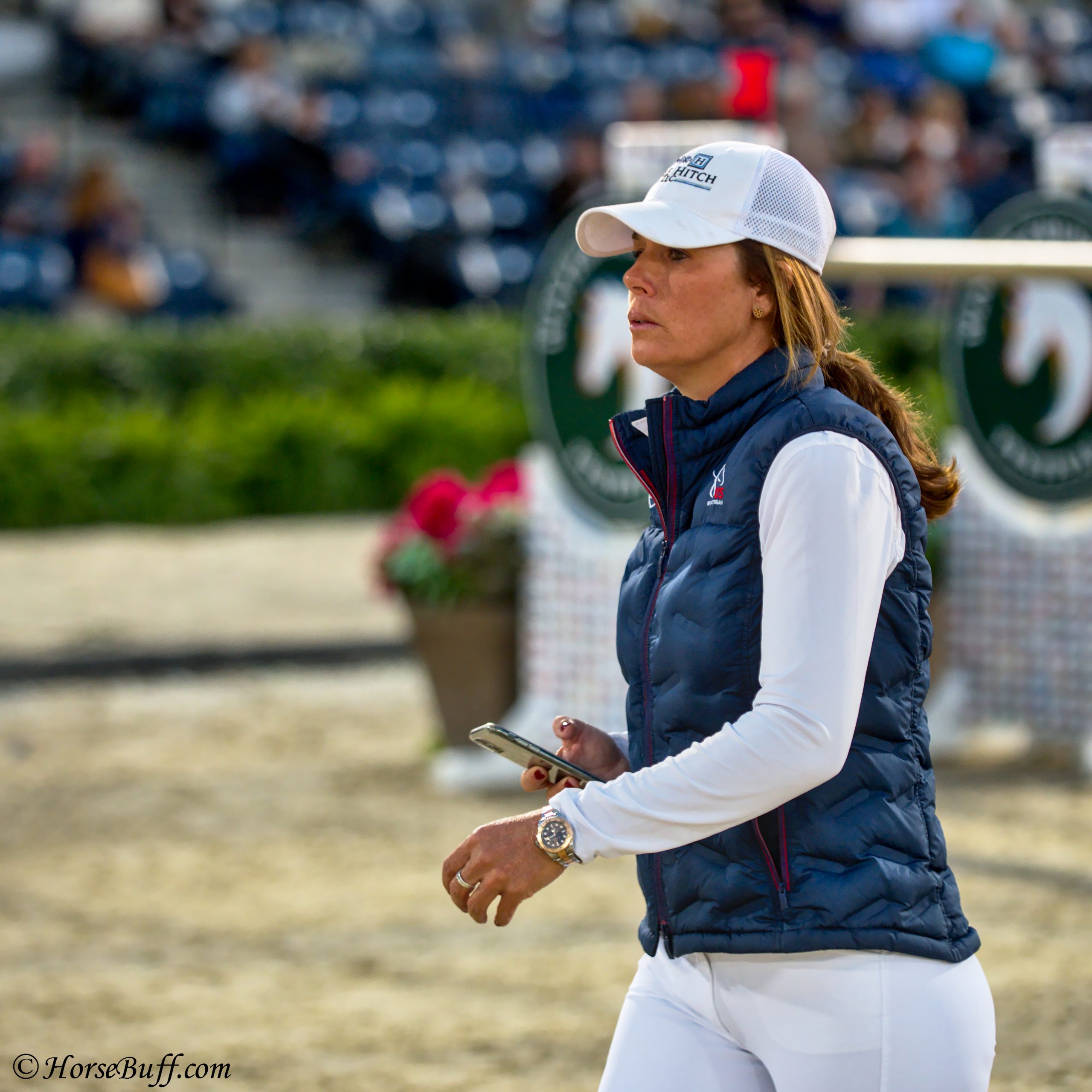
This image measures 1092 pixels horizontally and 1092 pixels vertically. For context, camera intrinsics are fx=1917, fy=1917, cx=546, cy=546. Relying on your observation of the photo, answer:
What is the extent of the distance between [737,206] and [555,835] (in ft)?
2.31

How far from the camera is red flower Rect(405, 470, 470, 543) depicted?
6.96m

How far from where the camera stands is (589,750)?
2383mm

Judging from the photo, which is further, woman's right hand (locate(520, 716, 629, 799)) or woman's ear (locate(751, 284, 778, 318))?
woman's right hand (locate(520, 716, 629, 799))

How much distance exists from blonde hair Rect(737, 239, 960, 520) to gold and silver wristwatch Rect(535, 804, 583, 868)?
55cm

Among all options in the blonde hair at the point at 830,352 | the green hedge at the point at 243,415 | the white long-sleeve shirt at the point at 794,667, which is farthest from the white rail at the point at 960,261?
the green hedge at the point at 243,415

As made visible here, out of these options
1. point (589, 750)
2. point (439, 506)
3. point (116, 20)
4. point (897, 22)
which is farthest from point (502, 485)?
point (897, 22)

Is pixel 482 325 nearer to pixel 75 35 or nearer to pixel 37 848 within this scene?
pixel 75 35

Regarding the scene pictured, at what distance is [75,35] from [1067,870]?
42.3ft

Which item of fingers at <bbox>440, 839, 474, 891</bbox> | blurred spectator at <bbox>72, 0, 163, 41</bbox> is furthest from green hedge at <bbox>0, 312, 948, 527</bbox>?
fingers at <bbox>440, 839, 474, 891</bbox>

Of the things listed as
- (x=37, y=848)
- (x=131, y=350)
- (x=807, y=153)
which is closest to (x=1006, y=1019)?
(x=37, y=848)

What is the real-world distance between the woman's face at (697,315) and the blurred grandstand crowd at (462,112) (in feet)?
35.5

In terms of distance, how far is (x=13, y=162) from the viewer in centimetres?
1420

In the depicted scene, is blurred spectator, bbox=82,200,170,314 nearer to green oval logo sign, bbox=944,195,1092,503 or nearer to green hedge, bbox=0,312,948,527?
green hedge, bbox=0,312,948,527

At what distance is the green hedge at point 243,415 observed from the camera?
38.2ft
